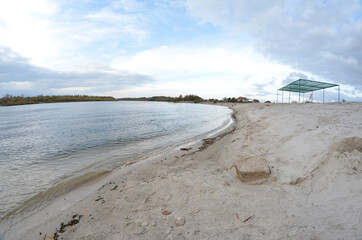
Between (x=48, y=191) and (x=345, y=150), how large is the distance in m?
9.43

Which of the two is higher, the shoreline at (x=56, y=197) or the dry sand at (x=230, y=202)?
the dry sand at (x=230, y=202)

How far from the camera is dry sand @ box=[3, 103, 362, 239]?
304 cm

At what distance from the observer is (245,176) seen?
4.82 m

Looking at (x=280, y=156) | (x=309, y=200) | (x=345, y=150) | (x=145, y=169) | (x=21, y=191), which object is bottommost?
(x=21, y=191)

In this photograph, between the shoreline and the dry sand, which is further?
the shoreline

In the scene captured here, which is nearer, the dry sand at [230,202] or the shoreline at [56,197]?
the dry sand at [230,202]

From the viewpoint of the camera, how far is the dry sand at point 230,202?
3.04 metres

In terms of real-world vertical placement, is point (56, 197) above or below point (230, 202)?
below

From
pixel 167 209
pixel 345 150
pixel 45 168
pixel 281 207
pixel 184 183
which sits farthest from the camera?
pixel 45 168

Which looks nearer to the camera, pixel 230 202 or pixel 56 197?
pixel 230 202

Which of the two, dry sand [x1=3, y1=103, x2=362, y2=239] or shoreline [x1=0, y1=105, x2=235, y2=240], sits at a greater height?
dry sand [x1=3, y1=103, x2=362, y2=239]

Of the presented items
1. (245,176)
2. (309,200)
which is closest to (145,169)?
(245,176)

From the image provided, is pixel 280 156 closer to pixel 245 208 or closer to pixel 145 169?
pixel 245 208

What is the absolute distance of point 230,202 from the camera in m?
3.89
